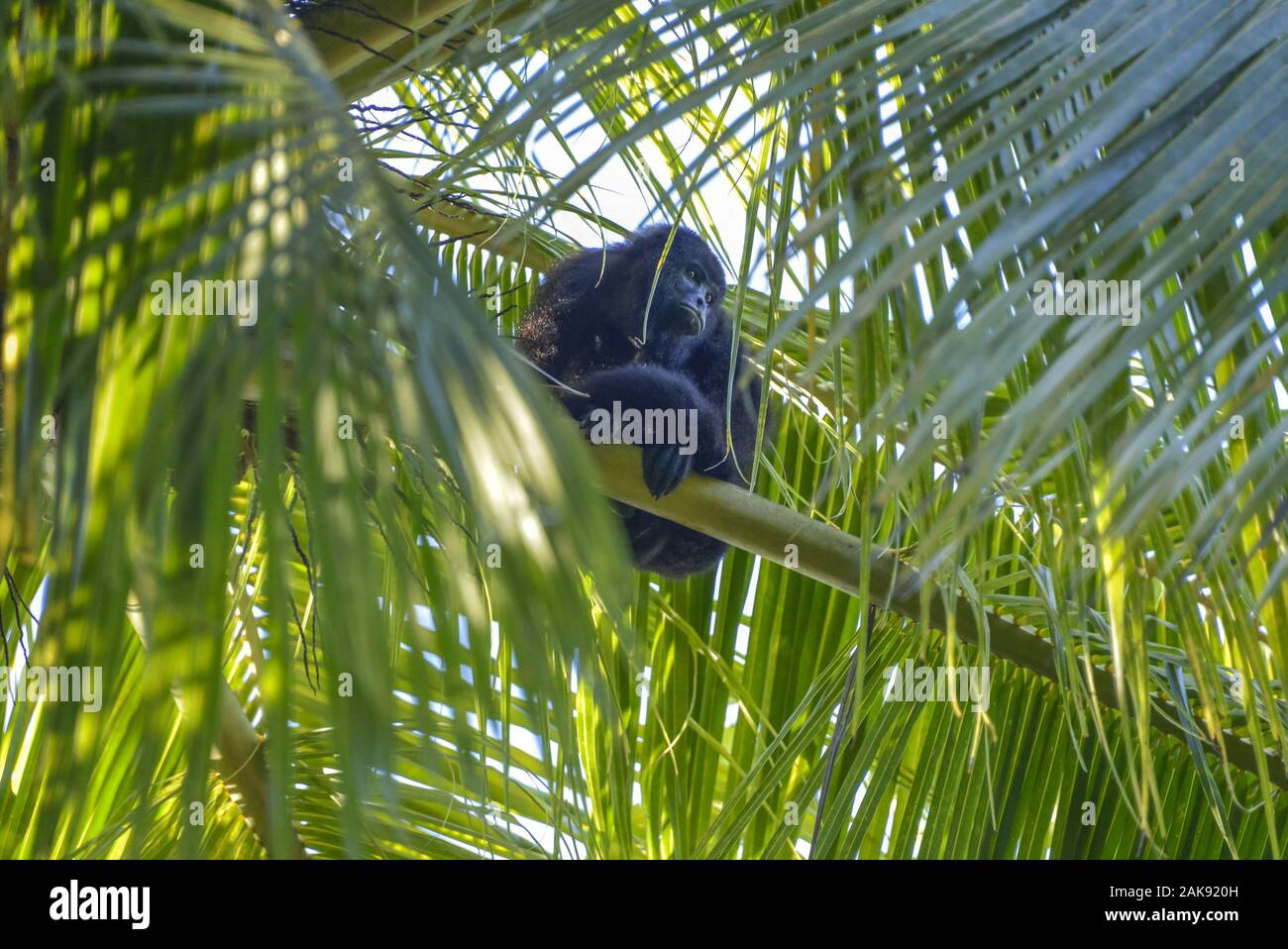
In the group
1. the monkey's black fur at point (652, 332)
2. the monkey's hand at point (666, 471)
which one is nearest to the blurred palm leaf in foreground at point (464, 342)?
the monkey's hand at point (666, 471)

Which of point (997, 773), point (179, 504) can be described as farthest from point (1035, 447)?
point (997, 773)

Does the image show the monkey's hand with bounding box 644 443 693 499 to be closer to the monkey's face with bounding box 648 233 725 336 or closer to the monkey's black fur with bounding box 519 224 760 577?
the monkey's black fur with bounding box 519 224 760 577

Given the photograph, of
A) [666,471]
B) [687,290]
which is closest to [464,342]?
[666,471]

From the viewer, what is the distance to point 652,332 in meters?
2.61

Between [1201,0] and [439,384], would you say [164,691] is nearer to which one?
[439,384]

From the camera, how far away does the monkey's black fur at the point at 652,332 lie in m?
2.28

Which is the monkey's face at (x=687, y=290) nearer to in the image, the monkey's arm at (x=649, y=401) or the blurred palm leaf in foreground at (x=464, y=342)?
the monkey's arm at (x=649, y=401)

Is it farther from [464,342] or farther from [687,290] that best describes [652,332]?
[464,342]

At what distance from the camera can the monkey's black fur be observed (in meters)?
2.28

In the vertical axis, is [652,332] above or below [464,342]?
above

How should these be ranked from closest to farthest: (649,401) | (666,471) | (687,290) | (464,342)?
(464,342) < (666,471) < (649,401) < (687,290)
